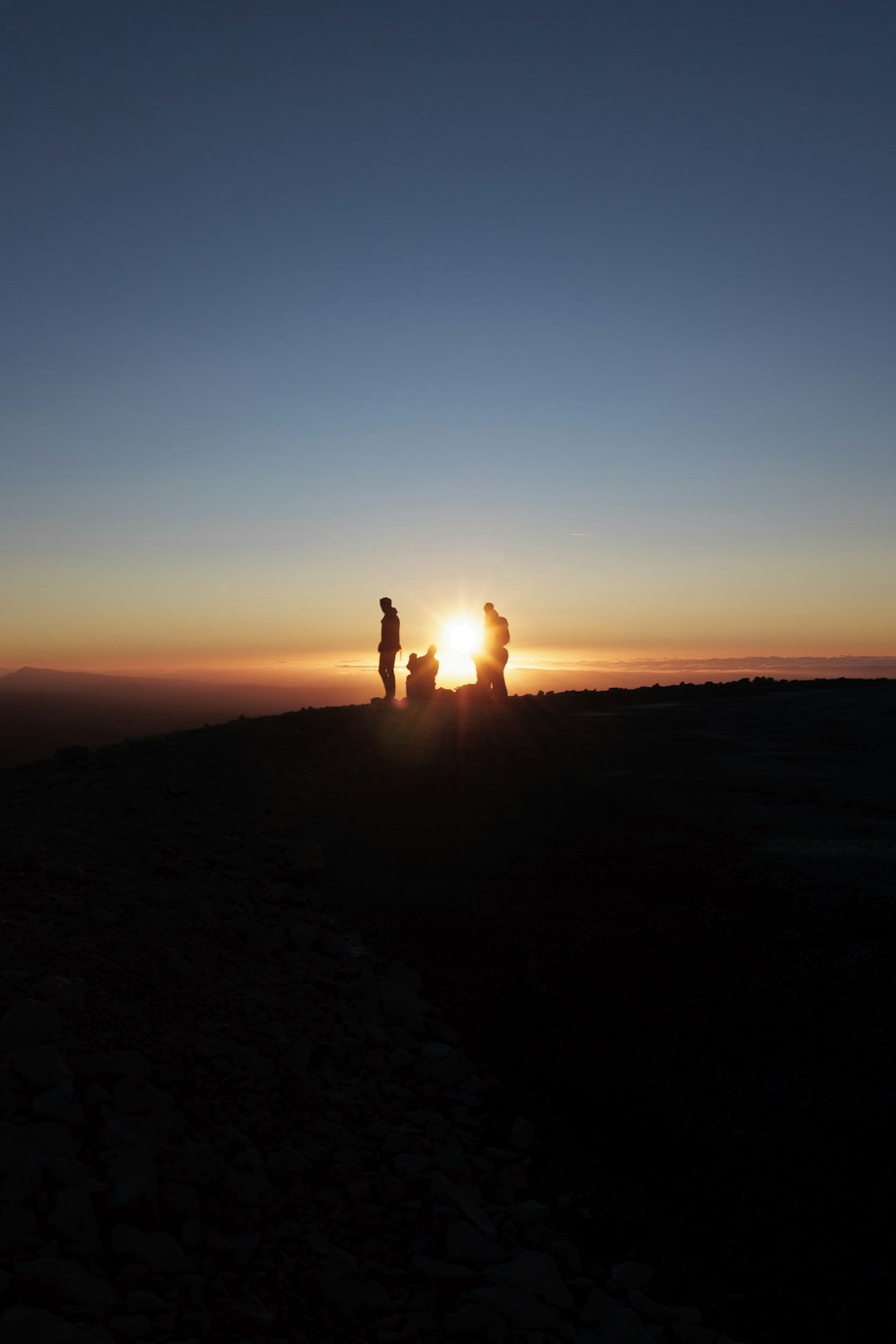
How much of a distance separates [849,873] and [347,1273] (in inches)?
229

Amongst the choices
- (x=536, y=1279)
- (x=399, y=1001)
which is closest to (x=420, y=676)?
(x=399, y=1001)

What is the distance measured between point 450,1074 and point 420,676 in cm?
1500

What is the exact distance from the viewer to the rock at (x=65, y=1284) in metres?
3.08

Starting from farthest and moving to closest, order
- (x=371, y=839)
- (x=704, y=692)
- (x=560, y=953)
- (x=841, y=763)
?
(x=704, y=692) < (x=841, y=763) < (x=371, y=839) < (x=560, y=953)

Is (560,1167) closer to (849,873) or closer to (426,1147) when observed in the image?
(426,1147)

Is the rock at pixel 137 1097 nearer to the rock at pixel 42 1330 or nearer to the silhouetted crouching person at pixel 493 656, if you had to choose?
the rock at pixel 42 1330

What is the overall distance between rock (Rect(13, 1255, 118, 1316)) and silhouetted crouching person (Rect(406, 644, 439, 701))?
16.9m

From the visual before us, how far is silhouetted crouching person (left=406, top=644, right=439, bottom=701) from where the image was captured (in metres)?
20.1

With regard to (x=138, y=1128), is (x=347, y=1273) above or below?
below

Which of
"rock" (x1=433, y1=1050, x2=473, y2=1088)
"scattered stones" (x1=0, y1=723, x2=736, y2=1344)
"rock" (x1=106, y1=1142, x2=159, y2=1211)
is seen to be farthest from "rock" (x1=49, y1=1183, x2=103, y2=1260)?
"rock" (x1=433, y1=1050, x2=473, y2=1088)

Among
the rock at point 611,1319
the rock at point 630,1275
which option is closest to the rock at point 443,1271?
the rock at point 611,1319

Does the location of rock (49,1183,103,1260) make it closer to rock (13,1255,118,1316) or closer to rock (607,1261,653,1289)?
rock (13,1255,118,1316)

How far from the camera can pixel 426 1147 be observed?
471 centimetres

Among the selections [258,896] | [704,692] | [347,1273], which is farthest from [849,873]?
[704,692]
